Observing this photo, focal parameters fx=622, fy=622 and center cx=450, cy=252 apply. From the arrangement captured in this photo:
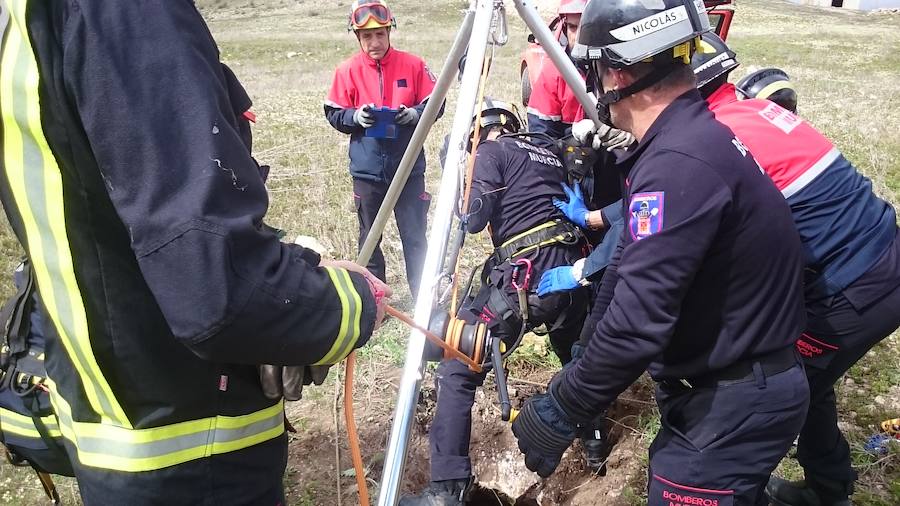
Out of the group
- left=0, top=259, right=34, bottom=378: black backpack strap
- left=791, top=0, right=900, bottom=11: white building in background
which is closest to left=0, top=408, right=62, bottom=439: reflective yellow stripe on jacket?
left=0, top=259, right=34, bottom=378: black backpack strap

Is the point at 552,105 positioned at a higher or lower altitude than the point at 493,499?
higher

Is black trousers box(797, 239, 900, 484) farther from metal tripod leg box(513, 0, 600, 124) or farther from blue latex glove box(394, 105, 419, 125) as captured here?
blue latex glove box(394, 105, 419, 125)

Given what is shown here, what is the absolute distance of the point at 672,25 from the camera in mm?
2021

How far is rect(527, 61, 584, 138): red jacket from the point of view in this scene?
410 cm

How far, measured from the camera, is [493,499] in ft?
13.3

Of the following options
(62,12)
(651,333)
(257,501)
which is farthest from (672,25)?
(257,501)

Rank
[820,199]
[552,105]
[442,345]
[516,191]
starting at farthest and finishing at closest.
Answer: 1. [552,105]
2. [516,191]
3. [820,199]
4. [442,345]

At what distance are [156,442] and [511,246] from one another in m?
2.47

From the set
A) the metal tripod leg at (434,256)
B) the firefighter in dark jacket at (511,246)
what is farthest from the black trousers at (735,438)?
the firefighter in dark jacket at (511,246)

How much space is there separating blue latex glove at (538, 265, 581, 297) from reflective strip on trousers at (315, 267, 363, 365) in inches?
80.5

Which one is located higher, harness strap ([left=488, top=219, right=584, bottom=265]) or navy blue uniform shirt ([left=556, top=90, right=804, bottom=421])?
navy blue uniform shirt ([left=556, top=90, right=804, bottom=421])

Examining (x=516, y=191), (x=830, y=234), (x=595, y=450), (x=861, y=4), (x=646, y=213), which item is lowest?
(x=861, y=4)

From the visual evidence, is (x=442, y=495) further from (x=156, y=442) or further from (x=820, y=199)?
(x=820, y=199)

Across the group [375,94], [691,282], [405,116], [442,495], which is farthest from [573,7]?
[442,495]
